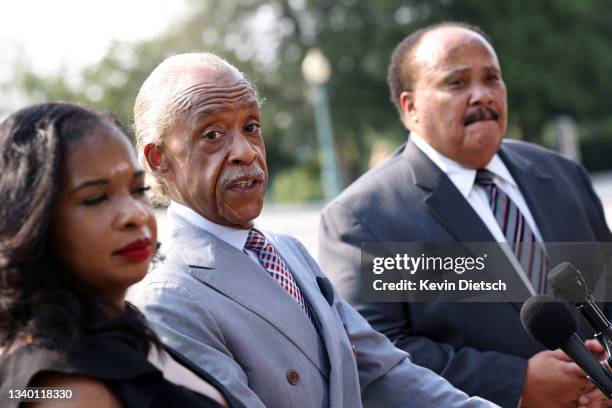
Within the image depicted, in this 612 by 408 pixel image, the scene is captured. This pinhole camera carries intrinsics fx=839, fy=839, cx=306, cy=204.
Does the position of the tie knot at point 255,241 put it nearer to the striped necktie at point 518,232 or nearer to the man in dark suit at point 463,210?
the man in dark suit at point 463,210

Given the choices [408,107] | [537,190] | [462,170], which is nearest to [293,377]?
[462,170]

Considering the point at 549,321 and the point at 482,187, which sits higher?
the point at 482,187

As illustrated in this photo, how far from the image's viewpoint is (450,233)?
3.53 meters

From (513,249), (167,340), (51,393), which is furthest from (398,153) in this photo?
(51,393)

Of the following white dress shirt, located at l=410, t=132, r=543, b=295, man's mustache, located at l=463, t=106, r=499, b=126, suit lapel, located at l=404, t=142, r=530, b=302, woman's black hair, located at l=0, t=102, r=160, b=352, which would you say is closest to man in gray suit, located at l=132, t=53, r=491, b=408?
woman's black hair, located at l=0, t=102, r=160, b=352

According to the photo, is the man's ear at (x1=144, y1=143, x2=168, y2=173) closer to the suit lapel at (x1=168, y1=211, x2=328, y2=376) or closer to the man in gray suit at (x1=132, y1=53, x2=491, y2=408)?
the man in gray suit at (x1=132, y1=53, x2=491, y2=408)

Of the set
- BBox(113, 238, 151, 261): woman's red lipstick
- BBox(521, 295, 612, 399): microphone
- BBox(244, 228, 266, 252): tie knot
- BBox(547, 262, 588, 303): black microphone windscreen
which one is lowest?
BBox(521, 295, 612, 399): microphone

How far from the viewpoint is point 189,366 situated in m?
2.05

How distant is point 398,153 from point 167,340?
2.10 meters

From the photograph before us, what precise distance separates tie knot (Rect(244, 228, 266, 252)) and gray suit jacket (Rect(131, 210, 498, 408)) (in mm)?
77

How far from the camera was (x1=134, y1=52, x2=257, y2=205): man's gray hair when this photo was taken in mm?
2559

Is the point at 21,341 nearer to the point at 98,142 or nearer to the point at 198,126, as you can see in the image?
the point at 98,142

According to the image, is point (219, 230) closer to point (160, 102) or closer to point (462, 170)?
point (160, 102)

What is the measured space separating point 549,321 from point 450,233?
3.94 feet
